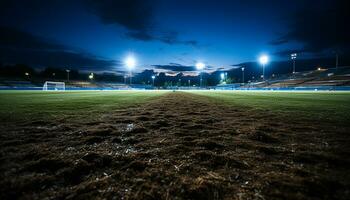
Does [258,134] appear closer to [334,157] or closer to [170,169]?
[334,157]

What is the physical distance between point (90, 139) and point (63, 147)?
0.59 meters

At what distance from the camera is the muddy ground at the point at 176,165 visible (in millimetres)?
2062

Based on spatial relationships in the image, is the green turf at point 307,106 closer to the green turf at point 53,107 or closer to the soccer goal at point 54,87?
the green turf at point 53,107

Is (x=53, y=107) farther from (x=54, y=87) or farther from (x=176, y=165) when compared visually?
(x=54, y=87)

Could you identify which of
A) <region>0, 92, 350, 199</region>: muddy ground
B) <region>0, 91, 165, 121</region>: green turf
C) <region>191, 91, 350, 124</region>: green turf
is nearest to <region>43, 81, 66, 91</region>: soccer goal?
<region>0, 91, 165, 121</region>: green turf

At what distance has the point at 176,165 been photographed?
2762mm

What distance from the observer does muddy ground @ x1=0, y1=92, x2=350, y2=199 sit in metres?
2.06

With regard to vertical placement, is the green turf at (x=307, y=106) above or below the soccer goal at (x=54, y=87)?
below

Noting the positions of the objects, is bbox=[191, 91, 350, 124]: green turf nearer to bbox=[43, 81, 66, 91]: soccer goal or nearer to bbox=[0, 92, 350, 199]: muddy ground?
bbox=[0, 92, 350, 199]: muddy ground

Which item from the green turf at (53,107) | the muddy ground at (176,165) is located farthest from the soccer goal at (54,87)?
the muddy ground at (176,165)

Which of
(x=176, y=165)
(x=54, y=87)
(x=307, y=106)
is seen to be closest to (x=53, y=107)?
(x=176, y=165)

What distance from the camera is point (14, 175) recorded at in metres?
2.44

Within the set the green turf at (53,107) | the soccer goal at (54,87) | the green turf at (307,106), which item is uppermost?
the soccer goal at (54,87)

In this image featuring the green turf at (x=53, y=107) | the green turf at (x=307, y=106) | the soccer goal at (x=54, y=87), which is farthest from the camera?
the soccer goal at (x=54, y=87)
